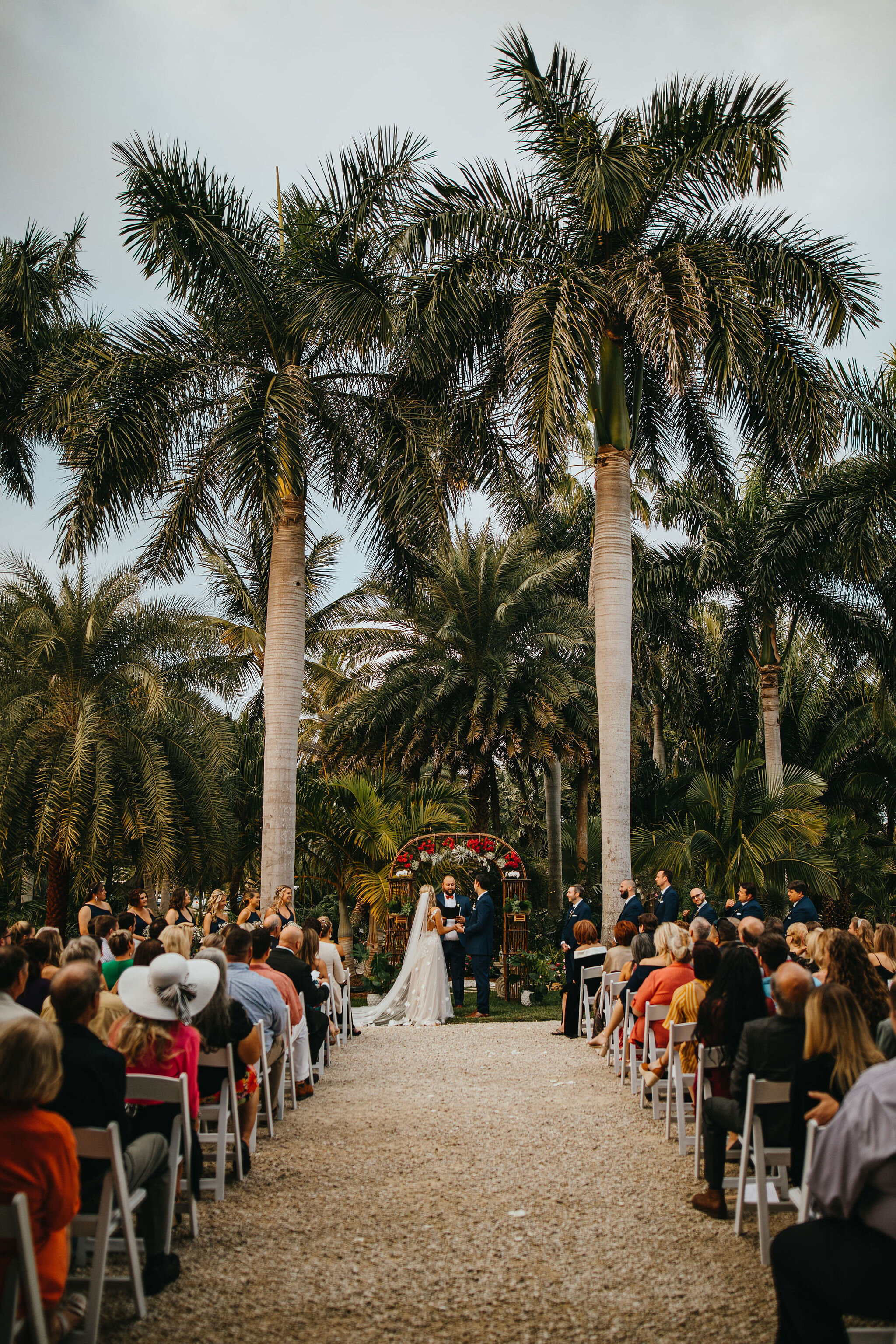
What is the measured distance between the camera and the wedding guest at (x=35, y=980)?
20.6 ft

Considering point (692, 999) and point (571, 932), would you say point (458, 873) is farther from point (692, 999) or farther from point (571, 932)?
point (692, 999)

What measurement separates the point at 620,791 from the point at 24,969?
10257mm

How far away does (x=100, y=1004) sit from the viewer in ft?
19.1

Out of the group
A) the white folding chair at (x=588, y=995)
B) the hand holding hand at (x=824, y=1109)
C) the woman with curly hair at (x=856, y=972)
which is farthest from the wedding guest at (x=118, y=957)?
the white folding chair at (x=588, y=995)

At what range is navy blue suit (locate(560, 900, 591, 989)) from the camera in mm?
12883

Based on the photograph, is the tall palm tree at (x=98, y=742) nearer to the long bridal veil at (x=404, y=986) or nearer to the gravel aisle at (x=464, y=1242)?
the long bridal veil at (x=404, y=986)

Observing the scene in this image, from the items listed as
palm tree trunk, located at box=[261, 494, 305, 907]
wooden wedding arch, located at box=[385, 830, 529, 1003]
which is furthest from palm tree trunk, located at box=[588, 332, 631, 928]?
palm tree trunk, located at box=[261, 494, 305, 907]

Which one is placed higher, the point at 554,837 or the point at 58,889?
the point at 554,837

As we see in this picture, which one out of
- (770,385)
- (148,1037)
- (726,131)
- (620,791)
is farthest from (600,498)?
(148,1037)

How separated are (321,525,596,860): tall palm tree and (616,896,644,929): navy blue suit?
8.34 metres

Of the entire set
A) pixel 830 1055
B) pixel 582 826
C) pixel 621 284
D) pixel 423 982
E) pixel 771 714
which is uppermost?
pixel 621 284

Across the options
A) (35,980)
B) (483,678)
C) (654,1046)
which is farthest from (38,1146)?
(483,678)

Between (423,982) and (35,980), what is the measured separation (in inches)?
335

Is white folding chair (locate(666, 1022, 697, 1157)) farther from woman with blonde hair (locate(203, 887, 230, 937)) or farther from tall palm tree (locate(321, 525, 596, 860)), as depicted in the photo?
tall palm tree (locate(321, 525, 596, 860))
